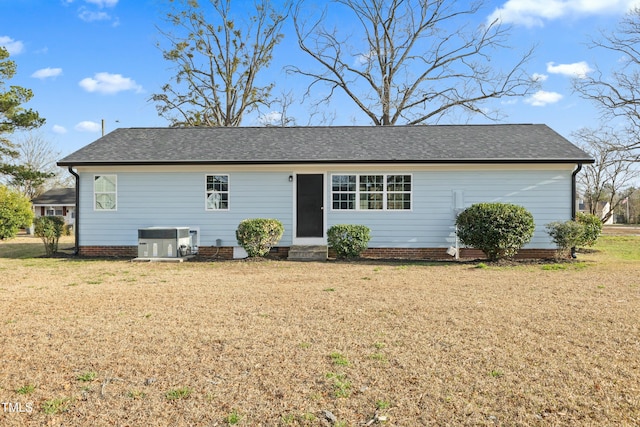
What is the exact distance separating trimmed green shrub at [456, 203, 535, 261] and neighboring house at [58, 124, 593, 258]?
3.69 feet

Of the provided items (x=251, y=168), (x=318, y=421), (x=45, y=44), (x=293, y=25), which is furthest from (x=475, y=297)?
(x=293, y=25)

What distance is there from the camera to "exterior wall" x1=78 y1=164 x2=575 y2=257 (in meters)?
11.9

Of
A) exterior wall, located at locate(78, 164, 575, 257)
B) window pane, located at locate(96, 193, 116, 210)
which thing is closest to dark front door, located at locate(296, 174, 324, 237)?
exterior wall, located at locate(78, 164, 575, 257)

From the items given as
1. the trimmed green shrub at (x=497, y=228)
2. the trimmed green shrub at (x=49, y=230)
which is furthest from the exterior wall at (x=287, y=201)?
the trimmed green shrub at (x=497, y=228)

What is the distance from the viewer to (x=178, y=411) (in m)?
2.89

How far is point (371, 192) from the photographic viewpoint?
12344 millimetres

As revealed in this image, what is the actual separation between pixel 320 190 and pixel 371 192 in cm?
152

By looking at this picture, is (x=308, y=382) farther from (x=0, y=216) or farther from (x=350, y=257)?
(x=0, y=216)

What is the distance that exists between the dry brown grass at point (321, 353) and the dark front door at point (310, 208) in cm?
489

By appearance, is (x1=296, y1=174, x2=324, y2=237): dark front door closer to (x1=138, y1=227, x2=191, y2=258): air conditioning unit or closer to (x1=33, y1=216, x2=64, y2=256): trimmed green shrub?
(x1=138, y1=227, x2=191, y2=258): air conditioning unit

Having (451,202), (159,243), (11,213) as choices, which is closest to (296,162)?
(159,243)

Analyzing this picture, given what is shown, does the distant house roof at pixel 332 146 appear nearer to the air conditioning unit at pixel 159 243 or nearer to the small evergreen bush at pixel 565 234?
the small evergreen bush at pixel 565 234

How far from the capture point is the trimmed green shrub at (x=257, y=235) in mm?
11219

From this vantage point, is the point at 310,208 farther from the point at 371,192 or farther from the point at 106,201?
the point at 106,201
